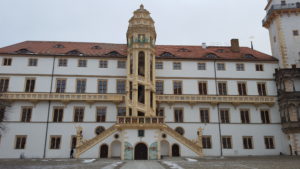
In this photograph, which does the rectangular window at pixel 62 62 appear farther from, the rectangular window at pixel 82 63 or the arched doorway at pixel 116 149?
the arched doorway at pixel 116 149

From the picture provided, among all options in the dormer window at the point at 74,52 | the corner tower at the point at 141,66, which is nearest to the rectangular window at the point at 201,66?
the corner tower at the point at 141,66

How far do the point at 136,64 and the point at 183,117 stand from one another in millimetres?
10586

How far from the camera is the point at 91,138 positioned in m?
34.7

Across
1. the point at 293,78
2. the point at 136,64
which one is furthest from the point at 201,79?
the point at 293,78

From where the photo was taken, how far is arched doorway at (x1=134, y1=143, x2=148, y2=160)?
30609 mm

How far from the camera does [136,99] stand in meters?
32.7

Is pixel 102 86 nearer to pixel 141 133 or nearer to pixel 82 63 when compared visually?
pixel 82 63

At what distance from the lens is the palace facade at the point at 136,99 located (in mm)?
33656

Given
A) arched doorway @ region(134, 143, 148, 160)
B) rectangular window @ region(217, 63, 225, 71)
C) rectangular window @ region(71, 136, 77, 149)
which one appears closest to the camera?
arched doorway @ region(134, 143, 148, 160)

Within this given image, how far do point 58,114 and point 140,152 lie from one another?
1365cm

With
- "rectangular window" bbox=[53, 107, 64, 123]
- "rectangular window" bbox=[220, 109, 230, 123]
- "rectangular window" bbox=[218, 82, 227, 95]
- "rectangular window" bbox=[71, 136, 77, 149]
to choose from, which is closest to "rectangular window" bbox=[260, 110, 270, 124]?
"rectangular window" bbox=[220, 109, 230, 123]

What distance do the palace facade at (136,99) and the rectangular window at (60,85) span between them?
0.14m

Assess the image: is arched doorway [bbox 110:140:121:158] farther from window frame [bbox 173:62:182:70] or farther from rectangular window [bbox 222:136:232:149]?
rectangular window [bbox 222:136:232:149]

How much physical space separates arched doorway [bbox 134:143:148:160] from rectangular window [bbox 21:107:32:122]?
54.0 feet
